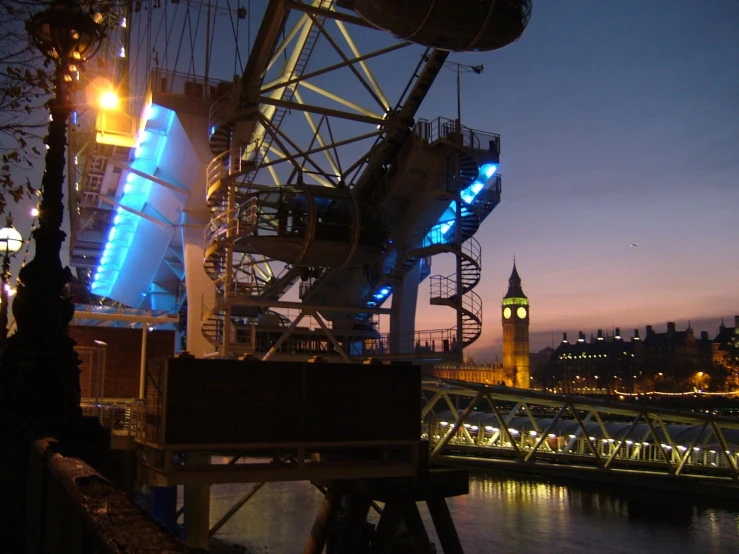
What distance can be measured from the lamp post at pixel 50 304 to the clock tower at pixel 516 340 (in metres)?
176

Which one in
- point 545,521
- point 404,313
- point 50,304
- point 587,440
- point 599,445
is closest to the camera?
point 50,304

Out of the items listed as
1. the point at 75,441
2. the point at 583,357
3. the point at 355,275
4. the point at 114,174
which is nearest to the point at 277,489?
the point at 355,275

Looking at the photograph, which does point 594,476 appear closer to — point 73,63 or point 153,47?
point 153,47

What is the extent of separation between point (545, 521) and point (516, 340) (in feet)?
518

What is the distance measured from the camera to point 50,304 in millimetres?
8547

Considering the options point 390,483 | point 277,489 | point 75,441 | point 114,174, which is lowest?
point 277,489

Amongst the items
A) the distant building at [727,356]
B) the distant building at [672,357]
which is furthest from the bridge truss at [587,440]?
the distant building at [672,357]

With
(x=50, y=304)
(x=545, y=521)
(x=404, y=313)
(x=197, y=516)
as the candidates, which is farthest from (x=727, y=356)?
(x=50, y=304)

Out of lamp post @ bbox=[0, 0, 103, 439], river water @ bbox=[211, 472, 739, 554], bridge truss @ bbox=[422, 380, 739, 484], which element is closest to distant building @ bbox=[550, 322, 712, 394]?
bridge truss @ bbox=[422, 380, 739, 484]

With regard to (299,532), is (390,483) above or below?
above

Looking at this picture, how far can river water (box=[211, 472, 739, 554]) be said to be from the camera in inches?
1149

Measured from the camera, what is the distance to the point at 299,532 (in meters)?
30.4

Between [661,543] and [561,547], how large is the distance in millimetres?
4347

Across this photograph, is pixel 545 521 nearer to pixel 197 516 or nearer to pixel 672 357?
pixel 197 516
